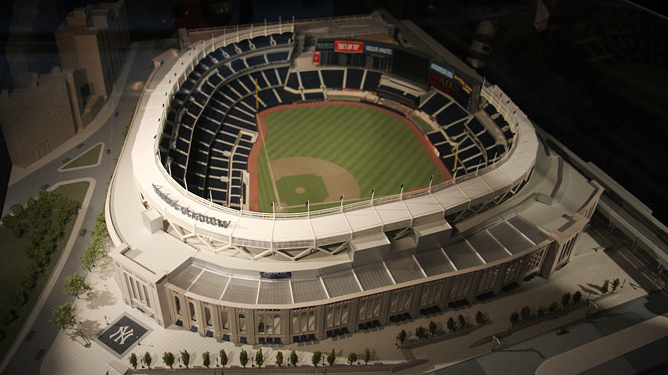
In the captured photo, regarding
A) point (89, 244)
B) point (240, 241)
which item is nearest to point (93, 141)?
point (89, 244)

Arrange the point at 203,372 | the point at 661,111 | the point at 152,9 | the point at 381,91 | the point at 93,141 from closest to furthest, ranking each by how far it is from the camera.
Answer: the point at 203,372 → the point at 661,111 → the point at 93,141 → the point at 152,9 → the point at 381,91

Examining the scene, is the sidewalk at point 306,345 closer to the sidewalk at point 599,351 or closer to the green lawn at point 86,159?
the sidewalk at point 599,351

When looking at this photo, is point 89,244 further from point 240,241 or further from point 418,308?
point 418,308

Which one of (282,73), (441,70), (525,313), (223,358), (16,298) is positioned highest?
(441,70)

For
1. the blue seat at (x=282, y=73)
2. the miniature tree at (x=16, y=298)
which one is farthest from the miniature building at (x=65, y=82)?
the blue seat at (x=282, y=73)

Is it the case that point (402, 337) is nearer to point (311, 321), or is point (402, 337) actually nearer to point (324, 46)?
point (311, 321)

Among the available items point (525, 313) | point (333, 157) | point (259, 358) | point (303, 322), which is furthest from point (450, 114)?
point (259, 358)
